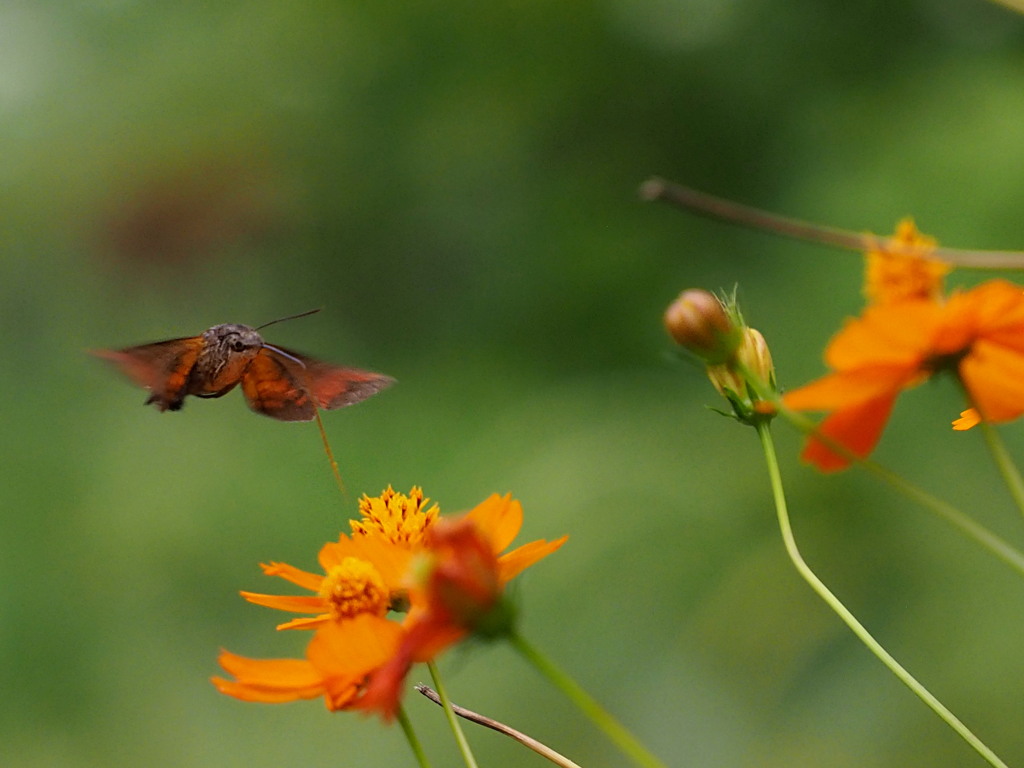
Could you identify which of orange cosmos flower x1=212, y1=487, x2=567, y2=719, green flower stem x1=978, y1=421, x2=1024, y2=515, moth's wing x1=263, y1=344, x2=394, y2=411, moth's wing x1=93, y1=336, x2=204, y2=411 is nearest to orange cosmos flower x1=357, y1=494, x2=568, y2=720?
orange cosmos flower x1=212, y1=487, x2=567, y2=719

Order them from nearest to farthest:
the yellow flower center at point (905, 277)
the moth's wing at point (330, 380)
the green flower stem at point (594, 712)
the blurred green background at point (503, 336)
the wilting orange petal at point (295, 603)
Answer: the green flower stem at point (594, 712) → the yellow flower center at point (905, 277) → the wilting orange petal at point (295, 603) → the moth's wing at point (330, 380) → the blurred green background at point (503, 336)

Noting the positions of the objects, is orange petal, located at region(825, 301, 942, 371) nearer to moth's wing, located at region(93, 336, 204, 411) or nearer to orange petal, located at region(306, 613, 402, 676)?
orange petal, located at region(306, 613, 402, 676)

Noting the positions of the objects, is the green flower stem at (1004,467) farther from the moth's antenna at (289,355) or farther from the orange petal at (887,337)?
the moth's antenna at (289,355)

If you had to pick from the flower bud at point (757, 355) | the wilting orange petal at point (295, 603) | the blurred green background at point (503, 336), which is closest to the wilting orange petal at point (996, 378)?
the flower bud at point (757, 355)

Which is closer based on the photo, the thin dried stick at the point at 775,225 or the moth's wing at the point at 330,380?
the thin dried stick at the point at 775,225

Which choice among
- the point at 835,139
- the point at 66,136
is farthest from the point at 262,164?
the point at 835,139
